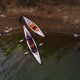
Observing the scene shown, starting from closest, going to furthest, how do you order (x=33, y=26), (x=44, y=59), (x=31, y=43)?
(x=44, y=59)
(x=31, y=43)
(x=33, y=26)

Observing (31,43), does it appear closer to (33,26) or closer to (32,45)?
(32,45)

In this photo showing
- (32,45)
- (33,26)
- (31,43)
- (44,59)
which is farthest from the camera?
(33,26)

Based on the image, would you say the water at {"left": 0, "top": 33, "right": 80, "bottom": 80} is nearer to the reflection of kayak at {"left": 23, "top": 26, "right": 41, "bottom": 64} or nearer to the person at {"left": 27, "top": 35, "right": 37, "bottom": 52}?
the reflection of kayak at {"left": 23, "top": 26, "right": 41, "bottom": 64}

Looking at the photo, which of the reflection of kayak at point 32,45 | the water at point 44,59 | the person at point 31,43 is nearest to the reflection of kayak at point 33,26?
the water at point 44,59

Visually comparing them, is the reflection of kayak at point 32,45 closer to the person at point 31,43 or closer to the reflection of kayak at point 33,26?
the person at point 31,43

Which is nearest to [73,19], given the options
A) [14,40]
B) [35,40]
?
[35,40]

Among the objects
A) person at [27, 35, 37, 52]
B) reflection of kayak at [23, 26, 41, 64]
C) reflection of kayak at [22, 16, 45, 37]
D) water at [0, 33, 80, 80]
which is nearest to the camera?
water at [0, 33, 80, 80]

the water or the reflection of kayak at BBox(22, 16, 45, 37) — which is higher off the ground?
the reflection of kayak at BBox(22, 16, 45, 37)

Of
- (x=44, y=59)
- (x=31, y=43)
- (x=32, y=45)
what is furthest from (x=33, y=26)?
(x=44, y=59)

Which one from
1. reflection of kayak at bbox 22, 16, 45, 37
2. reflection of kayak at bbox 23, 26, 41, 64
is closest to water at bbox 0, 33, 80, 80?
reflection of kayak at bbox 23, 26, 41, 64
